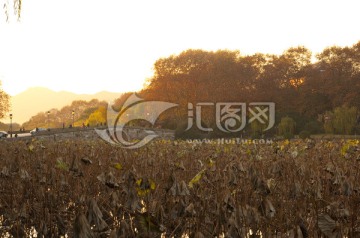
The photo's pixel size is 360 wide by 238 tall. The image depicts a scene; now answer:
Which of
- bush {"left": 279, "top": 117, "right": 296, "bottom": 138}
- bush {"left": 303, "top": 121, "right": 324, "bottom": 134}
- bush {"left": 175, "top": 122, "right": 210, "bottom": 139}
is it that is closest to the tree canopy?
bush {"left": 175, "top": 122, "right": 210, "bottom": 139}

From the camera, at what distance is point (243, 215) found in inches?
153

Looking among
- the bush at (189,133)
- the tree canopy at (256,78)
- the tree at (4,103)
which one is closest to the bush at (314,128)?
the tree canopy at (256,78)

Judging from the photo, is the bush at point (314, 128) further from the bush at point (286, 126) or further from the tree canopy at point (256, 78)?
the tree canopy at point (256, 78)

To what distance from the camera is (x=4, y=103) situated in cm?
7425

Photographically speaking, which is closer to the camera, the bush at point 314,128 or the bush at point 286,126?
the bush at point 286,126

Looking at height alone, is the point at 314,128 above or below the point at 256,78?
below

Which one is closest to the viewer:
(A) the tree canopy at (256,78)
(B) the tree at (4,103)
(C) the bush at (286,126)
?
(C) the bush at (286,126)

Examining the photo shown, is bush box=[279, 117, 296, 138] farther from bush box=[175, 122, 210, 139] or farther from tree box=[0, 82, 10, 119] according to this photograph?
tree box=[0, 82, 10, 119]

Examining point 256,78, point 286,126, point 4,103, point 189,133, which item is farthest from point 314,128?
point 4,103

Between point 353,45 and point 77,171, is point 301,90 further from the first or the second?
point 77,171

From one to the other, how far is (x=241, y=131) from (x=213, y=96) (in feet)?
40.6

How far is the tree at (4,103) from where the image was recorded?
2884 inches

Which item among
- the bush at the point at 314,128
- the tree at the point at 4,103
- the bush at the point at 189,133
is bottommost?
the bush at the point at 189,133

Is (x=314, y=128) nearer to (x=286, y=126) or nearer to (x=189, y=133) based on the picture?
(x=286, y=126)
